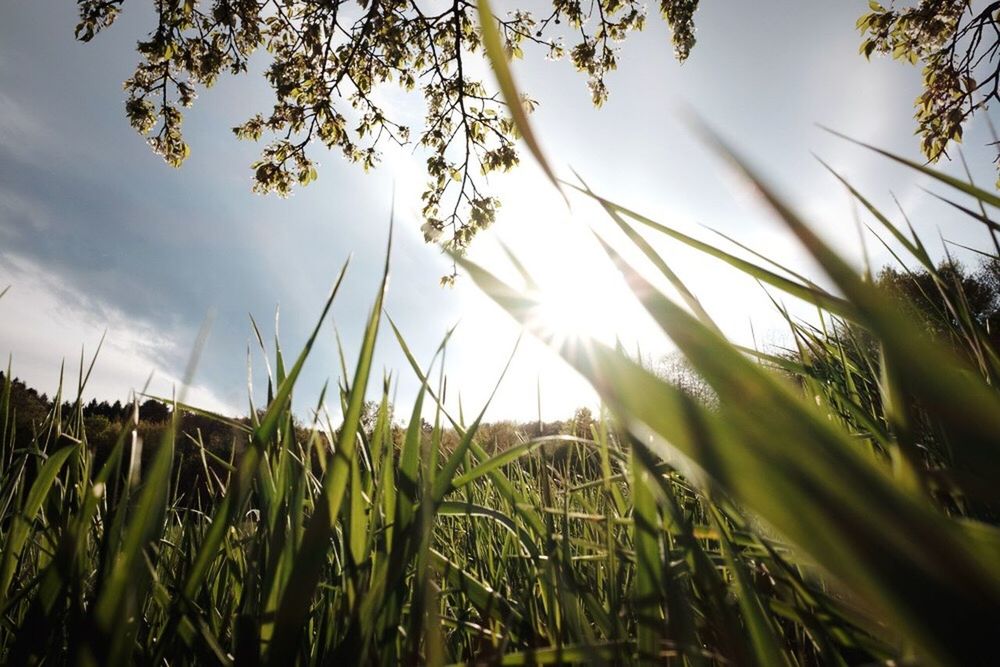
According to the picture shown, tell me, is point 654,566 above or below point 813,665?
above

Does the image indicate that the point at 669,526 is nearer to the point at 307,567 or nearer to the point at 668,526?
the point at 668,526

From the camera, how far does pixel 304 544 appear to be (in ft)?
1.00

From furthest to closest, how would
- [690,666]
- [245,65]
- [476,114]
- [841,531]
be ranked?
[476,114]
[245,65]
[690,666]
[841,531]

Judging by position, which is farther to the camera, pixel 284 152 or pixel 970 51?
pixel 284 152

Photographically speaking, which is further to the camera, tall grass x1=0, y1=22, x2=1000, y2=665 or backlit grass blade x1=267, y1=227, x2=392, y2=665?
backlit grass blade x1=267, y1=227, x2=392, y2=665

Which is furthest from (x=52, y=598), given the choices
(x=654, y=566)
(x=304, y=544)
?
(x=654, y=566)

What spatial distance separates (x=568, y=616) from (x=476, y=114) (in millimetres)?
7025

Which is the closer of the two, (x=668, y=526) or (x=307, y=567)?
(x=307, y=567)

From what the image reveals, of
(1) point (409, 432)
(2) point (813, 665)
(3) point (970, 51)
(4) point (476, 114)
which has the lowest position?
(2) point (813, 665)

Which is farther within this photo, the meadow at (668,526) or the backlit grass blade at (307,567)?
the backlit grass blade at (307,567)

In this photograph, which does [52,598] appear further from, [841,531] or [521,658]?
[841,531]

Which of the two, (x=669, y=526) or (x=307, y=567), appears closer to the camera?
(x=307, y=567)

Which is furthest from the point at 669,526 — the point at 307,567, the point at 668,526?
the point at 307,567

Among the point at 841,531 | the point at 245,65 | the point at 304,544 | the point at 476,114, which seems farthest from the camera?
the point at 476,114
